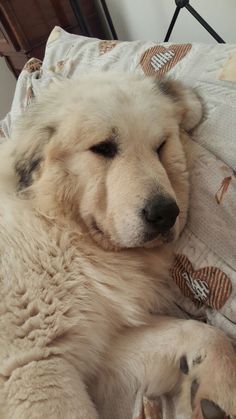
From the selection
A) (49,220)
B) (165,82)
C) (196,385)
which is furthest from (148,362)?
(165,82)

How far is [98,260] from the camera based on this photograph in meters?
0.97

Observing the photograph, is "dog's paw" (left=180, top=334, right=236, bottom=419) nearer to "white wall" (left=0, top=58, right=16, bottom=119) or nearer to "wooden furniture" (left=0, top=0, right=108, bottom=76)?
"wooden furniture" (left=0, top=0, right=108, bottom=76)

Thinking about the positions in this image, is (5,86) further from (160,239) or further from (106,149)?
(160,239)

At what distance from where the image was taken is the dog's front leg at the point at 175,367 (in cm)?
77

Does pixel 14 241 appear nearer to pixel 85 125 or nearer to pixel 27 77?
pixel 85 125

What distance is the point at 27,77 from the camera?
1.79 meters

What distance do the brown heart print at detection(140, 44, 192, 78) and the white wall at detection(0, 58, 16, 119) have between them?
100 inches

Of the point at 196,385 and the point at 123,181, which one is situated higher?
the point at 123,181

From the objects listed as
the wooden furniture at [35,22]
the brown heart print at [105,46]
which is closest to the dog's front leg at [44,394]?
the brown heart print at [105,46]

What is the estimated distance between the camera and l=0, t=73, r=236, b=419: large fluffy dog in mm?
795

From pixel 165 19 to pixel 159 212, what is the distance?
1.75 metres

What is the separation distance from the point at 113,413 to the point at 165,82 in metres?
0.98

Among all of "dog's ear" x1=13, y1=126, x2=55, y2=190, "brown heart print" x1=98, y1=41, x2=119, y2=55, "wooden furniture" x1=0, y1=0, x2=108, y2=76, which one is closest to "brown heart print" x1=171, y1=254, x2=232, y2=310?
"dog's ear" x1=13, y1=126, x2=55, y2=190

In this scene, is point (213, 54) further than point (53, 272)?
Yes
